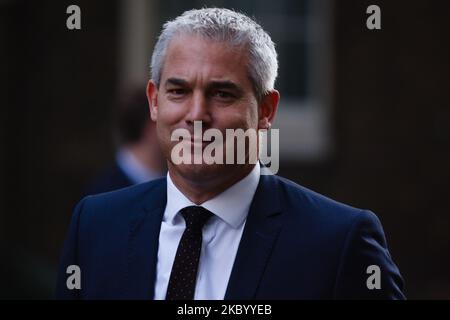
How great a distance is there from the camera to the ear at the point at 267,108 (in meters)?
2.54

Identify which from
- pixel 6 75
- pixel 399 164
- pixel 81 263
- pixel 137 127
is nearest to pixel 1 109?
pixel 6 75

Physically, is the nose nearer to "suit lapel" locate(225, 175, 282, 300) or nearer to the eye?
the eye

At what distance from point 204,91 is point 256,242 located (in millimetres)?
421

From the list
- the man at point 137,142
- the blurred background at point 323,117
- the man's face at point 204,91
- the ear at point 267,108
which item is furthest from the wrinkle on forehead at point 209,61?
the blurred background at point 323,117

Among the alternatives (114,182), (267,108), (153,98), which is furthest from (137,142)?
(267,108)

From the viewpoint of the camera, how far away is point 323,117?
8.95 meters

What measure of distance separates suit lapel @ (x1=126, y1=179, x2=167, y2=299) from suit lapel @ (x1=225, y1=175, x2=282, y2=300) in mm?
231

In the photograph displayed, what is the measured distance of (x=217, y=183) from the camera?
2477 mm

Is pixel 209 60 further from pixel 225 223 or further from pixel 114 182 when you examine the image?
pixel 114 182

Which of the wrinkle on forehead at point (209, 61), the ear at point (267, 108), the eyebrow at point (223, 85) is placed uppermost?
the wrinkle on forehead at point (209, 61)

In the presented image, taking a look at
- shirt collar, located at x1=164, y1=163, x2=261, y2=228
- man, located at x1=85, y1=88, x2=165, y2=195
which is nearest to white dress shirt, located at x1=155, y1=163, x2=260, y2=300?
shirt collar, located at x1=164, y1=163, x2=261, y2=228

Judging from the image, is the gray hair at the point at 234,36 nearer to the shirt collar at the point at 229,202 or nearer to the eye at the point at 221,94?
the eye at the point at 221,94
